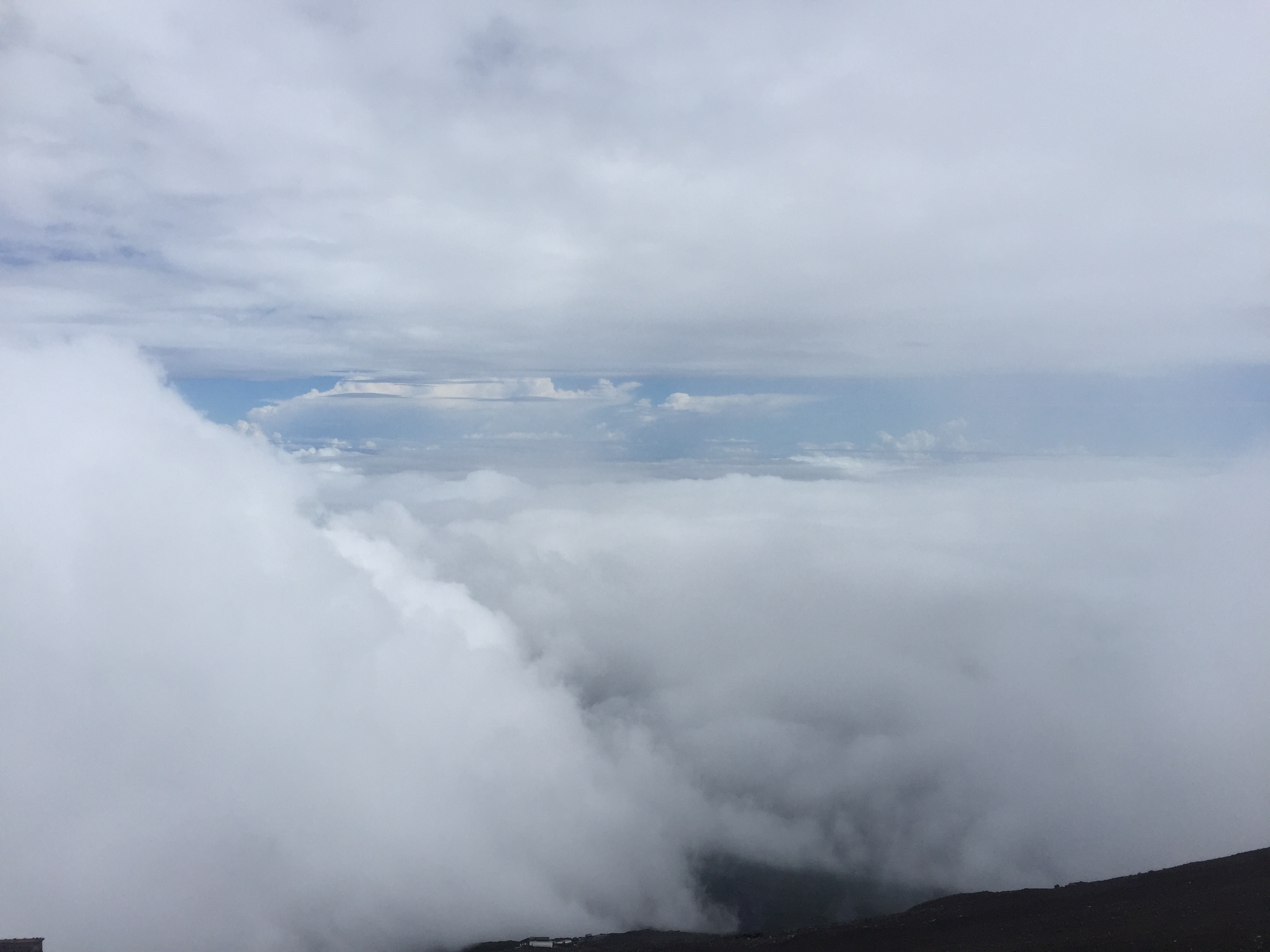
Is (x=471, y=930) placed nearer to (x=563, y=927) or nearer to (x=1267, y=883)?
(x=563, y=927)

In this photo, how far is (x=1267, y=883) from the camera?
59.9 metres

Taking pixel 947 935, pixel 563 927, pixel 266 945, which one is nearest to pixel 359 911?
pixel 266 945

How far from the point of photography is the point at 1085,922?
201 feet

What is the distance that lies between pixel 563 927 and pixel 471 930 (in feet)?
77.1

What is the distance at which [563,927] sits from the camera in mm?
185375

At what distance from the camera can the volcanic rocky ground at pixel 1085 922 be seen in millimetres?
52531

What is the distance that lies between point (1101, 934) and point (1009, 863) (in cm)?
16029

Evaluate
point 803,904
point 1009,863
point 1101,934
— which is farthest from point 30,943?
point 1009,863

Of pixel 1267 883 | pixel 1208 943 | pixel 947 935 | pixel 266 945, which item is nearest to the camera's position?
pixel 1208 943

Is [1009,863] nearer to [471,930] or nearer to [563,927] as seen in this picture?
[563,927]

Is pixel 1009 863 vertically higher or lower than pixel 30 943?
lower

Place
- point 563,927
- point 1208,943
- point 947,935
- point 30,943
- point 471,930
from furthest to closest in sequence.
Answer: point 563,927
point 471,930
point 947,935
point 30,943
point 1208,943

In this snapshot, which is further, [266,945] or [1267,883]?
[266,945]

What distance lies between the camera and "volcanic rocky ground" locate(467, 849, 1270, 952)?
52531 millimetres
